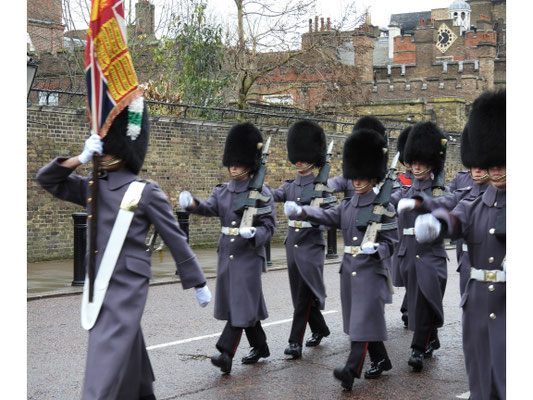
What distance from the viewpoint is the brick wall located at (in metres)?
14.1

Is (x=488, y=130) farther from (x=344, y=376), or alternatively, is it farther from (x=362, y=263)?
(x=344, y=376)

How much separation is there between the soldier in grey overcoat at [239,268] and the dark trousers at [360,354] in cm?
88

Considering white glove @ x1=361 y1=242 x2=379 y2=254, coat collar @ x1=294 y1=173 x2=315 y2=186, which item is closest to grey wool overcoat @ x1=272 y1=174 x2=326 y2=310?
coat collar @ x1=294 y1=173 x2=315 y2=186

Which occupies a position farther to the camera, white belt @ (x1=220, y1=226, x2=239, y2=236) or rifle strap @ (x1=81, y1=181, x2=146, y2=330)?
white belt @ (x1=220, y1=226, x2=239, y2=236)

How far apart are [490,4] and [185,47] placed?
177ft

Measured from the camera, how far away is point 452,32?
61.8 metres

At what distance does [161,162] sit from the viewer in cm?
1630

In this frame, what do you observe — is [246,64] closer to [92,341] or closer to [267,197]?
[267,197]

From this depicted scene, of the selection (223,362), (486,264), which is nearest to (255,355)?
(223,362)

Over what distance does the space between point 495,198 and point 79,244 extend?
25.3ft

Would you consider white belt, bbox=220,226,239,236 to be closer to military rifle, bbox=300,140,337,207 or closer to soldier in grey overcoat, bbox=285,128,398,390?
soldier in grey overcoat, bbox=285,128,398,390

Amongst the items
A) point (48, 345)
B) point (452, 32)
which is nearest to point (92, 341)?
point (48, 345)

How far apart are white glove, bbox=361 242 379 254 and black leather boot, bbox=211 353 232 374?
135cm

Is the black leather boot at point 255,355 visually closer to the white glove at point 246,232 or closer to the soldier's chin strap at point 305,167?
the white glove at point 246,232
